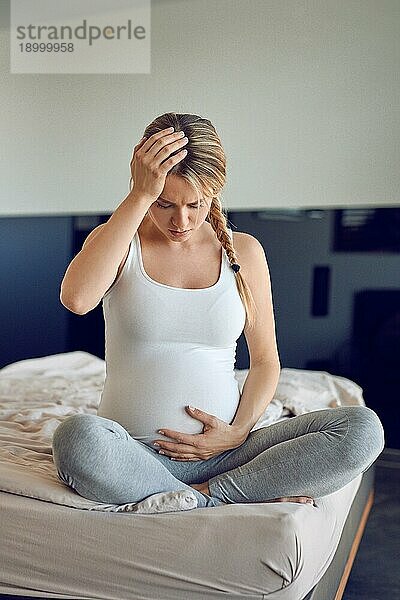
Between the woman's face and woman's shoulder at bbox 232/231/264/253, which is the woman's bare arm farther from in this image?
woman's shoulder at bbox 232/231/264/253

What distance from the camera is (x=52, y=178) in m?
4.60

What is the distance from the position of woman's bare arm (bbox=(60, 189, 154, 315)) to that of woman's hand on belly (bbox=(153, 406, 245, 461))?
1.10 feet

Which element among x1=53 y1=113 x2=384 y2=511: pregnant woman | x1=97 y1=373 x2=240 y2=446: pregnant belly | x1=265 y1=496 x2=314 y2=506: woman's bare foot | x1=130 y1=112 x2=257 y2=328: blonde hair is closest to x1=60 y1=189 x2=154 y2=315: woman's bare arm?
x1=53 y1=113 x2=384 y2=511: pregnant woman

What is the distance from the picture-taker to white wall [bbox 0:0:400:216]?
4.00 m

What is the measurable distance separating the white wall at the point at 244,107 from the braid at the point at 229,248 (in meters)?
1.94

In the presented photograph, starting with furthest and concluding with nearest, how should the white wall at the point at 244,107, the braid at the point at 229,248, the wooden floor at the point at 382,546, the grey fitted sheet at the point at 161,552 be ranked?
the white wall at the point at 244,107
the wooden floor at the point at 382,546
the braid at the point at 229,248
the grey fitted sheet at the point at 161,552

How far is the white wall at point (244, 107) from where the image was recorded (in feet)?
13.1

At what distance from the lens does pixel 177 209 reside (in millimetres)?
1982

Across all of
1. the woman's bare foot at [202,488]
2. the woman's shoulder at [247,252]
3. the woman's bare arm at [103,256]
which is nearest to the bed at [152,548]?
the woman's bare foot at [202,488]

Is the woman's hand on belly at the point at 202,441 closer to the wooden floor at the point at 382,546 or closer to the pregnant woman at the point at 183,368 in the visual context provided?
the pregnant woman at the point at 183,368

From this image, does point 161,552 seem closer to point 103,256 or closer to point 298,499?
point 298,499

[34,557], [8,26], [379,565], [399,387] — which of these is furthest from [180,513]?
[8,26]

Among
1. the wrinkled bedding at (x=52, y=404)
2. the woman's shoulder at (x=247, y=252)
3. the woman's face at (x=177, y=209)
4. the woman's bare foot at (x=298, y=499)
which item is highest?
the woman's face at (x=177, y=209)

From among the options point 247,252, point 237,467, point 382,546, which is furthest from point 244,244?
point 382,546
